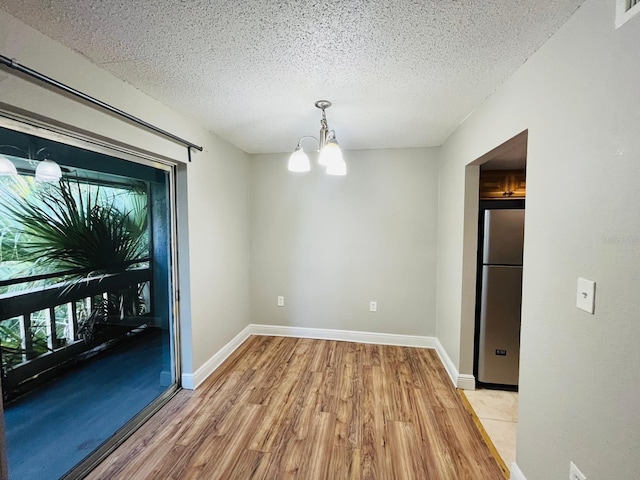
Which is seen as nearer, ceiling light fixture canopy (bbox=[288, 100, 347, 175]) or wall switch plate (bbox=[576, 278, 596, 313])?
wall switch plate (bbox=[576, 278, 596, 313])

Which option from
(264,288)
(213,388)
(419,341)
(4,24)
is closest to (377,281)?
(419,341)

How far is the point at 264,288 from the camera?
3.65 metres

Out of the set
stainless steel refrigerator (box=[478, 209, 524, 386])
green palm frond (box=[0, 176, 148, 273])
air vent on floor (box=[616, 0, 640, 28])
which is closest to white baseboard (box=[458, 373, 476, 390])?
stainless steel refrigerator (box=[478, 209, 524, 386])

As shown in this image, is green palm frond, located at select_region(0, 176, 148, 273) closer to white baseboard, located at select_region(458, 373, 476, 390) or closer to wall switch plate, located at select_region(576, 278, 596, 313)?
wall switch plate, located at select_region(576, 278, 596, 313)

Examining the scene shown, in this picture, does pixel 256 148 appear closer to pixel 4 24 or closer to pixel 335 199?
pixel 335 199

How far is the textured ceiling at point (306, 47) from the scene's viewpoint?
1.13m

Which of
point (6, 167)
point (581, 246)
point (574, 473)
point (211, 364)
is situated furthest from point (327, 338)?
point (6, 167)

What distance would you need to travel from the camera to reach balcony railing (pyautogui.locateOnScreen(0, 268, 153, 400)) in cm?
130

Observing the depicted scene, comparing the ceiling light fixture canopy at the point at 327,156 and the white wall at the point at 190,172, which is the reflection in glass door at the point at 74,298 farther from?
the ceiling light fixture canopy at the point at 327,156

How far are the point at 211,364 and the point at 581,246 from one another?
116 inches

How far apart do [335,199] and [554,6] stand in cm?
247

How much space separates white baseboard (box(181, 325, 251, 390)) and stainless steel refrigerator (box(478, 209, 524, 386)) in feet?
8.34

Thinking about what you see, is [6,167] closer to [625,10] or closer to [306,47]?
[306,47]

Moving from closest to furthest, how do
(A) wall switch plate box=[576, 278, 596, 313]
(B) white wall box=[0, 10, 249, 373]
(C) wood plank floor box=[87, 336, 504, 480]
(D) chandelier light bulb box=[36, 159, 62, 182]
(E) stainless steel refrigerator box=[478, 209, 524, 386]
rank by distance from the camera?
1. (A) wall switch plate box=[576, 278, 596, 313]
2. (B) white wall box=[0, 10, 249, 373]
3. (D) chandelier light bulb box=[36, 159, 62, 182]
4. (C) wood plank floor box=[87, 336, 504, 480]
5. (E) stainless steel refrigerator box=[478, 209, 524, 386]
